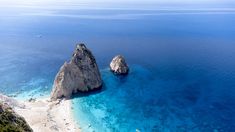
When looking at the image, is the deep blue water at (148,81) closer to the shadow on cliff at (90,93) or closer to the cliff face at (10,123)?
the shadow on cliff at (90,93)

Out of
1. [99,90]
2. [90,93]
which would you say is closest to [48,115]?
[90,93]

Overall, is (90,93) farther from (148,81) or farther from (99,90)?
(148,81)

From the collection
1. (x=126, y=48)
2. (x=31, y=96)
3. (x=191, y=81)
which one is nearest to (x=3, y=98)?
(x=31, y=96)

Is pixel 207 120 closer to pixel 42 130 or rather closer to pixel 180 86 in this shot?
pixel 180 86

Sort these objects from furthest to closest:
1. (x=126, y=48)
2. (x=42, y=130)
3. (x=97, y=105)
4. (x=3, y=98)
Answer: (x=126, y=48) → (x=97, y=105) → (x=3, y=98) → (x=42, y=130)

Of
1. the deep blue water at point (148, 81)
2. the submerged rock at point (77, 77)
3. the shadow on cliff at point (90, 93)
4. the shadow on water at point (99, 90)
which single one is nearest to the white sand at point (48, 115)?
the deep blue water at point (148, 81)

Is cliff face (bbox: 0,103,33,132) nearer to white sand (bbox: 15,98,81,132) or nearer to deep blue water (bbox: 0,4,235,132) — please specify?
white sand (bbox: 15,98,81,132)

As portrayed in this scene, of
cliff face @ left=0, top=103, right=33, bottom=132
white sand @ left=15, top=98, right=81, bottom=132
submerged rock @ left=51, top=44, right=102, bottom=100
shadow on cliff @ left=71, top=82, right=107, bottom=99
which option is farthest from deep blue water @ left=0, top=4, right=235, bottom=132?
cliff face @ left=0, top=103, right=33, bottom=132
